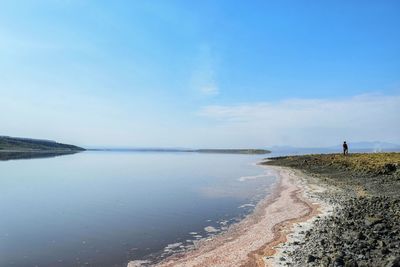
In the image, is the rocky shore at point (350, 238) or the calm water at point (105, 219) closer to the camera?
the rocky shore at point (350, 238)

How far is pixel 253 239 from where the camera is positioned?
19781 millimetres

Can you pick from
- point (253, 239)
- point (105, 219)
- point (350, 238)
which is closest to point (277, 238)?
point (253, 239)

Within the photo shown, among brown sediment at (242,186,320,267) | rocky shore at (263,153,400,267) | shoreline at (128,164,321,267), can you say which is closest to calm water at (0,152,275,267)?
shoreline at (128,164,321,267)

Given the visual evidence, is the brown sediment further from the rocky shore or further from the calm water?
the calm water

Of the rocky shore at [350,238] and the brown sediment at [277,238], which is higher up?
the rocky shore at [350,238]

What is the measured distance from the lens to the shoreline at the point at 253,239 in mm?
16258

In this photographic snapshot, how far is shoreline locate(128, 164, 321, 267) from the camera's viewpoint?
16.3m

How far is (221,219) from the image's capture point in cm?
2575

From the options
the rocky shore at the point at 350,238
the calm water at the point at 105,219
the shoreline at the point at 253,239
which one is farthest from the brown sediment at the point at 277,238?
the calm water at the point at 105,219

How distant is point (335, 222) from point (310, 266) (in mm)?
7557

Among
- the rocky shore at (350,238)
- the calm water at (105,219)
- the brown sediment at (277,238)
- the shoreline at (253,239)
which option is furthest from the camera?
the calm water at (105,219)

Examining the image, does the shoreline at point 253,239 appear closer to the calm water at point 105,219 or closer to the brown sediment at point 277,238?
the brown sediment at point 277,238

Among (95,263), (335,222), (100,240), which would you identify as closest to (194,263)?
(95,263)

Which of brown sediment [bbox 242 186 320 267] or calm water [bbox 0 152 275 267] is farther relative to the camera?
calm water [bbox 0 152 275 267]
